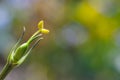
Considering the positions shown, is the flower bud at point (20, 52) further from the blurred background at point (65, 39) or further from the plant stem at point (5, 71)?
the blurred background at point (65, 39)

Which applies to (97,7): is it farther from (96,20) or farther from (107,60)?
(107,60)

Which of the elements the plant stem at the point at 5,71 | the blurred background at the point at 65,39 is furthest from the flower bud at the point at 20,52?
the blurred background at the point at 65,39

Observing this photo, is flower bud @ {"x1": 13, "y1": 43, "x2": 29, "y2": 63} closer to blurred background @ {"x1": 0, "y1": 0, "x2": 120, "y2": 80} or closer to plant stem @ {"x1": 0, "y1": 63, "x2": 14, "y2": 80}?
plant stem @ {"x1": 0, "y1": 63, "x2": 14, "y2": 80}

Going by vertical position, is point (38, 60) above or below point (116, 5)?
below

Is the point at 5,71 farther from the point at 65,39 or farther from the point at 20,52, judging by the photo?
the point at 65,39

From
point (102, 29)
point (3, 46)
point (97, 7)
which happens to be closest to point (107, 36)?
point (102, 29)

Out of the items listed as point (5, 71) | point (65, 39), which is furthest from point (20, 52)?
point (65, 39)

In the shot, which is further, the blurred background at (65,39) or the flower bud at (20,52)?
the blurred background at (65,39)

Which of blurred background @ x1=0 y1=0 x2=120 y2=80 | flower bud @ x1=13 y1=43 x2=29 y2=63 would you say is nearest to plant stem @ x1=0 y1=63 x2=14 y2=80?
flower bud @ x1=13 y1=43 x2=29 y2=63
